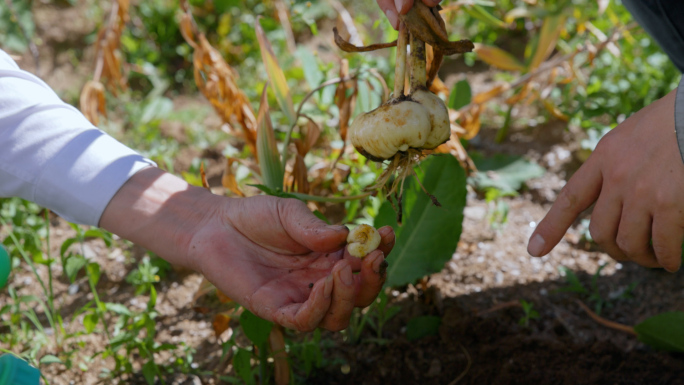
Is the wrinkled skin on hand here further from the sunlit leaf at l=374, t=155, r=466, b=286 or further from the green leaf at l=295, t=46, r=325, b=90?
the green leaf at l=295, t=46, r=325, b=90

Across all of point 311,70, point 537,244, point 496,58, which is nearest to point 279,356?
point 537,244

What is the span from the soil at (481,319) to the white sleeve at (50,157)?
0.43 m

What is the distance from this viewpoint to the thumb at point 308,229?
3.59 feet

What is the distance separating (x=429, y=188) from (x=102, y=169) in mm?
843

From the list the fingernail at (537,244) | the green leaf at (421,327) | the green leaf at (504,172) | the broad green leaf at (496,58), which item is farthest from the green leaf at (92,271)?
the broad green leaf at (496,58)

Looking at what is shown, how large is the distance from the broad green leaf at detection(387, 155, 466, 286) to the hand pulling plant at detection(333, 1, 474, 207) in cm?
38

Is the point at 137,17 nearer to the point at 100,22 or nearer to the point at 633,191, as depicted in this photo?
the point at 100,22

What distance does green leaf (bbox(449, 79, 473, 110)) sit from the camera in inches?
78.7

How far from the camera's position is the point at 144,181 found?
1312 millimetres

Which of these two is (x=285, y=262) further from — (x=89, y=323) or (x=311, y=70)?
(x=311, y=70)

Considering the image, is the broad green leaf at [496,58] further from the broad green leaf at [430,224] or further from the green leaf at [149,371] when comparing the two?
the green leaf at [149,371]

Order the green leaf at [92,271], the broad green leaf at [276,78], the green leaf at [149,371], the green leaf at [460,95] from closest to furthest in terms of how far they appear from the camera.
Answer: the green leaf at [149,371]
the green leaf at [92,271]
the broad green leaf at [276,78]
the green leaf at [460,95]

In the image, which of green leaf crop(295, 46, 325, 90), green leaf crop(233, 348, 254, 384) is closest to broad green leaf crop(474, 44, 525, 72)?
green leaf crop(295, 46, 325, 90)

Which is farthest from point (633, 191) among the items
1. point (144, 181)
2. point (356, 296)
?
point (144, 181)
